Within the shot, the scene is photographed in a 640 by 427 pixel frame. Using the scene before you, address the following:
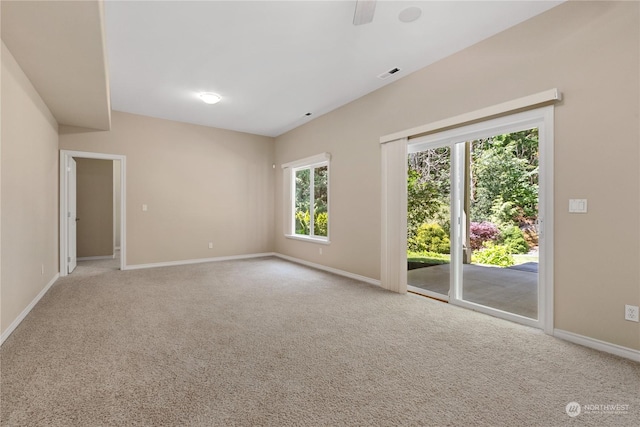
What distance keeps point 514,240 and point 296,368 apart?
102 inches

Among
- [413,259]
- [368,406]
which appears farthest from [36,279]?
[413,259]

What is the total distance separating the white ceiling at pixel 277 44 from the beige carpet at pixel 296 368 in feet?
9.19

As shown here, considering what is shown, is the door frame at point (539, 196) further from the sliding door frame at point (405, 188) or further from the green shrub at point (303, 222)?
the green shrub at point (303, 222)

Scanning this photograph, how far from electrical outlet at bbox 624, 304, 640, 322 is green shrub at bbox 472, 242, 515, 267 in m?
1.08

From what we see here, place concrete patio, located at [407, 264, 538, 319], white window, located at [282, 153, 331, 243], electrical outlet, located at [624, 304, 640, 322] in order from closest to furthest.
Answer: electrical outlet, located at [624, 304, 640, 322], concrete patio, located at [407, 264, 538, 319], white window, located at [282, 153, 331, 243]

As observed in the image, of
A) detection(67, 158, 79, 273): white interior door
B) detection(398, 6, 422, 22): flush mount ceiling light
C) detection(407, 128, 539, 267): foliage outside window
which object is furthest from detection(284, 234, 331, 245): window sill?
detection(67, 158, 79, 273): white interior door

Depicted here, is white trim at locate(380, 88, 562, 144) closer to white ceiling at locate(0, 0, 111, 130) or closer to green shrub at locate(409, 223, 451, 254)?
green shrub at locate(409, 223, 451, 254)

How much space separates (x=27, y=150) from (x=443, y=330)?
4.63 metres

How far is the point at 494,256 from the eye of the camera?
343cm

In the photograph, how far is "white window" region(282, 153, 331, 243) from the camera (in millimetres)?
5672

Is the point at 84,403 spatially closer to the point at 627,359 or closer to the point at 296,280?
the point at 296,280

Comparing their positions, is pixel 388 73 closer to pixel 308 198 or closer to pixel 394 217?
pixel 394 217

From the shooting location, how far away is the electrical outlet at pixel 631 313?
219 centimetres

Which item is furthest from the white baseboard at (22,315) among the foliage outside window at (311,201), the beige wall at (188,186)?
the foliage outside window at (311,201)
